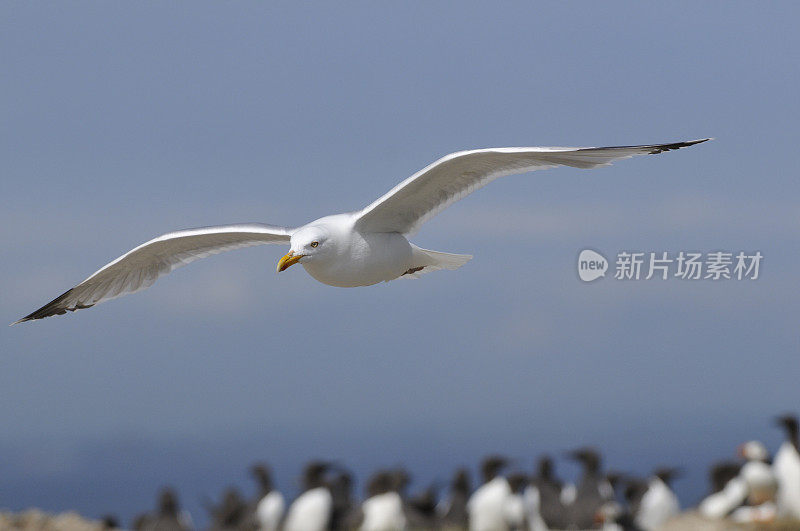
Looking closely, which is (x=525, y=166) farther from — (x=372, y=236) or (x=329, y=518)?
(x=329, y=518)

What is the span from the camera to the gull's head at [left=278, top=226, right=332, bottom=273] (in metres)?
10.2

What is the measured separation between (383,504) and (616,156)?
4413 mm

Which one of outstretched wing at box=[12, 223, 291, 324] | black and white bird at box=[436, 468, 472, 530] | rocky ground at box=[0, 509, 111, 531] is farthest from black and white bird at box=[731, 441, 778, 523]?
rocky ground at box=[0, 509, 111, 531]

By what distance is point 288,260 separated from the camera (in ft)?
33.4

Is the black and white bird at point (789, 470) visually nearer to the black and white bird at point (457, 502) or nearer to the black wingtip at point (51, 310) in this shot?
the black and white bird at point (457, 502)

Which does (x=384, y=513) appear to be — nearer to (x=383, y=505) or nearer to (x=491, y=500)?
(x=383, y=505)

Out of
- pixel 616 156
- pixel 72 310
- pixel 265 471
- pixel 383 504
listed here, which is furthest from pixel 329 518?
pixel 616 156

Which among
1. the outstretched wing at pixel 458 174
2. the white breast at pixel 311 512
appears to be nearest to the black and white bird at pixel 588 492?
the white breast at pixel 311 512

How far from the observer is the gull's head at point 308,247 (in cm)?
1022

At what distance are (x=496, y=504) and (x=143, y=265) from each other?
14.9ft

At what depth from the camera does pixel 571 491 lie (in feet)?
41.5

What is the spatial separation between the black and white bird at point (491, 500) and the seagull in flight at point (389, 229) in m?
2.36

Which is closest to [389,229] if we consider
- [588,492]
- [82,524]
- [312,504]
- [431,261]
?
[431,261]

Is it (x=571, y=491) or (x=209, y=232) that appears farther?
(x=571, y=491)
